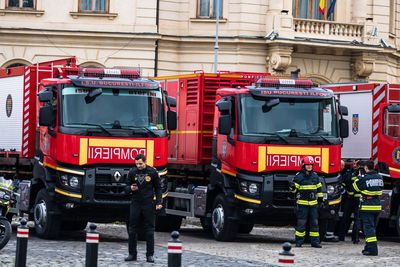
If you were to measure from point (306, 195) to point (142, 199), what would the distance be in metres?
4.37

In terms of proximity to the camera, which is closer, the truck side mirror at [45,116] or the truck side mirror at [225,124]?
the truck side mirror at [45,116]

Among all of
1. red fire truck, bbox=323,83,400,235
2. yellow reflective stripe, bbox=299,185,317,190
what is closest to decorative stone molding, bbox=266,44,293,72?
red fire truck, bbox=323,83,400,235

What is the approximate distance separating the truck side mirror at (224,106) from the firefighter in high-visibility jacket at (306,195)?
1.77m

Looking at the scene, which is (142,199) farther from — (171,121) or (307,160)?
(307,160)

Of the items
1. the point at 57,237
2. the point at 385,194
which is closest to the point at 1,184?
the point at 57,237

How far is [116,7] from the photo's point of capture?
38.8 metres

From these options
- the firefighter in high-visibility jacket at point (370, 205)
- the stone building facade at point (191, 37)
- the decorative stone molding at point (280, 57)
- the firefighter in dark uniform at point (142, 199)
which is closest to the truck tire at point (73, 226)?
the firefighter in dark uniform at point (142, 199)

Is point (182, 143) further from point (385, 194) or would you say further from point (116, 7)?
point (116, 7)

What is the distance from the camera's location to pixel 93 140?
63.1 ft

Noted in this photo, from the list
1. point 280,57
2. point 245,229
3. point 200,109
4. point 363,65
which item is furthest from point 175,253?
point 363,65

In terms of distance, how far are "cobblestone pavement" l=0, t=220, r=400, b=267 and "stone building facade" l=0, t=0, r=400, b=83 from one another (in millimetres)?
16399

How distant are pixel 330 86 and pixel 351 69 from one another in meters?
15.7

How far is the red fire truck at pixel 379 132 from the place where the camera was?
73.6 ft

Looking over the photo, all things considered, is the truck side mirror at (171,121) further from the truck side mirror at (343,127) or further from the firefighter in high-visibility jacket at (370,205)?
the firefighter in high-visibility jacket at (370,205)
